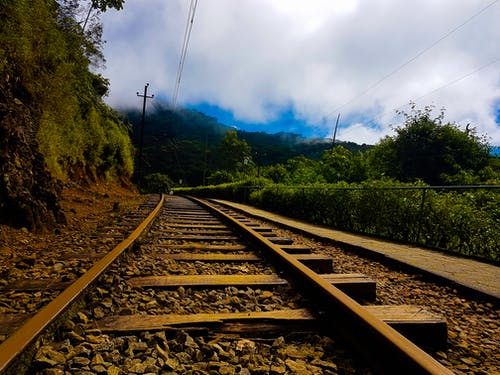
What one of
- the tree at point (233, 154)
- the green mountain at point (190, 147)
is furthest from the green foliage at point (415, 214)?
the tree at point (233, 154)

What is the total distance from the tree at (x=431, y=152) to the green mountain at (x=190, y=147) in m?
21.4

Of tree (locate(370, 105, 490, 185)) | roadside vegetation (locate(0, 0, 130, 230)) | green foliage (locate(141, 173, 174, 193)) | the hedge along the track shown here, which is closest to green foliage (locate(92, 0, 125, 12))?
roadside vegetation (locate(0, 0, 130, 230))

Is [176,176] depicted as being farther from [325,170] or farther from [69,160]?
[69,160]

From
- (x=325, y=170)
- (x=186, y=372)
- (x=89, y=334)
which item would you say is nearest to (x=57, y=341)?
(x=89, y=334)

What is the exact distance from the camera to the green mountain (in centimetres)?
6988

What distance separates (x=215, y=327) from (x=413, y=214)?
530 cm

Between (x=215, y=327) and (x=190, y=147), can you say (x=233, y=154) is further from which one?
(x=215, y=327)

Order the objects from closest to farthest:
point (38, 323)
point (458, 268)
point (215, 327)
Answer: point (38, 323) < point (215, 327) < point (458, 268)

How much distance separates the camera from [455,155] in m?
22.5

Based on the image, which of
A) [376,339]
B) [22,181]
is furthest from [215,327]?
[22,181]

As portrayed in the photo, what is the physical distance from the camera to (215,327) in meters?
1.64

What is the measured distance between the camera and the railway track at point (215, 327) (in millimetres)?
1295

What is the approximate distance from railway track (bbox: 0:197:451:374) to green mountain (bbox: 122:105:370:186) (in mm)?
43785

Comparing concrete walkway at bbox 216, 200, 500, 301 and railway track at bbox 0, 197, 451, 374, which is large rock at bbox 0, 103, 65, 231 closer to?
railway track at bbox 0, 197, 451, 374
